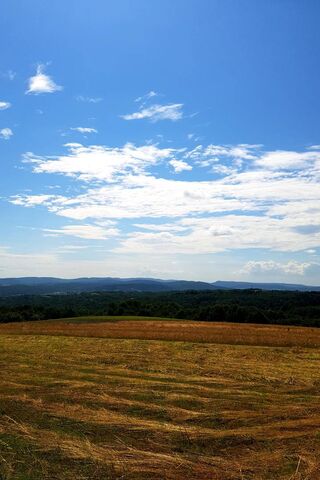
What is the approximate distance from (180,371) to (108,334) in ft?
67.7

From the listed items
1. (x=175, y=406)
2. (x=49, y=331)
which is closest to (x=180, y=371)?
(x=175, y=406)

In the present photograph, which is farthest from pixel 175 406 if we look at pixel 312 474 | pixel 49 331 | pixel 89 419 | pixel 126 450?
pixel 49 331

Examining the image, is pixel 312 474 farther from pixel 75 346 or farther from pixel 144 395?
pixel 75 346

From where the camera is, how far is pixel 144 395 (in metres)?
13.7

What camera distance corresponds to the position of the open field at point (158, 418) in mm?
7984

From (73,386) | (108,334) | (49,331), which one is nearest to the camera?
(73,386)

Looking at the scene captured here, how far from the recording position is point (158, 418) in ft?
37.4

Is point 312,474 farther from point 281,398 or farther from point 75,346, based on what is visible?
point 75,346

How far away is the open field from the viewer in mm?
7984

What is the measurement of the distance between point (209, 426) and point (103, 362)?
10971mm

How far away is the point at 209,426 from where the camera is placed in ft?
35.1

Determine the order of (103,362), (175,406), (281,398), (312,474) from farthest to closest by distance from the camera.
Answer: (103,362), (281,398), (175,406), (312,474)

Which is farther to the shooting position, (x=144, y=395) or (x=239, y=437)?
(x=144, y=395)

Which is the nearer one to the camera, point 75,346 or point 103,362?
point 103,362
